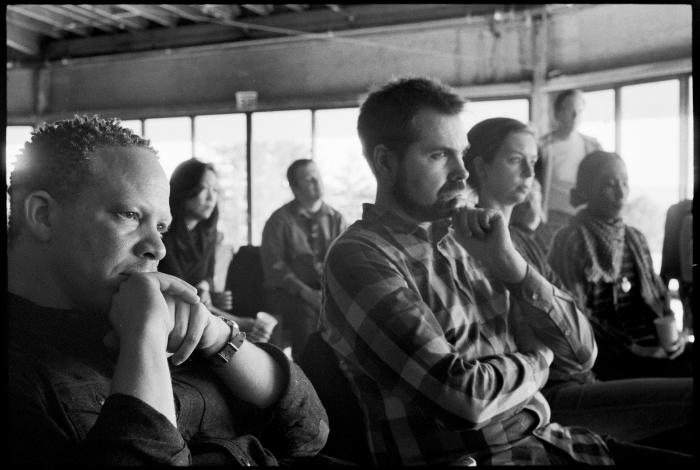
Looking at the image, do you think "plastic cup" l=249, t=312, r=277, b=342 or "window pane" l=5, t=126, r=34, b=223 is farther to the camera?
"plastic cup" l=249, t=312, r=277, b=342

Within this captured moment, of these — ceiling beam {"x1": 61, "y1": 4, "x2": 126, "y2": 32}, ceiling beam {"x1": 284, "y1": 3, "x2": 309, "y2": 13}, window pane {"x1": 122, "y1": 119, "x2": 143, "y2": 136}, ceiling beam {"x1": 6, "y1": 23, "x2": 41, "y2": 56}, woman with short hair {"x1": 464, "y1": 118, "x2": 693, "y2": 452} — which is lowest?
woman with short hair {"x1": 464, "y1": 118, "x2": 693, "y2": 452}

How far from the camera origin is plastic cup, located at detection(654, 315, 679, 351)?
1514 millimetres

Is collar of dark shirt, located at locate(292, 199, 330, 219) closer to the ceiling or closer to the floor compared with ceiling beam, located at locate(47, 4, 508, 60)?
closer to the floor

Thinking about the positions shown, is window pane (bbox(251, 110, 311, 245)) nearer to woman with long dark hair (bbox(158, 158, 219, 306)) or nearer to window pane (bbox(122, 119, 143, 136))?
woman with long dark hair (bbox(158, 158, 219, 306))

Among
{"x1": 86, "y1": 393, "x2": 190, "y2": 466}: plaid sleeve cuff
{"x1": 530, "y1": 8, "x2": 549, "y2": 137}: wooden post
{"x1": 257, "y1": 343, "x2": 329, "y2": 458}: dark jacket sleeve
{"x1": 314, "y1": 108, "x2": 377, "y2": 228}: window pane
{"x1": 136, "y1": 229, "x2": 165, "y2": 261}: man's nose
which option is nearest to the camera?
{"x1": 86, "y1": 393, "x2": 190, "y2": 466}: plaid sleeve cuff

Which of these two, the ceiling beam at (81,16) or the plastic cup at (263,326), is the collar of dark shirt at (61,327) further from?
the ceiling beam at (81,16)

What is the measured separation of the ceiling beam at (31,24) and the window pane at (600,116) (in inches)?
36.8

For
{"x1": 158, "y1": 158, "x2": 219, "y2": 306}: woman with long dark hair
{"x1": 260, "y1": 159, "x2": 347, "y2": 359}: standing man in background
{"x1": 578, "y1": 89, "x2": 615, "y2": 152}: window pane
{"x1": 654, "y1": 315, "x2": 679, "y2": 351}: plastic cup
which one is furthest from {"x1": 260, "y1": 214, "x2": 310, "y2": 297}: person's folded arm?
{"x1": 654, "y1": 315, "x2": 679, "y2": 351}: plastic cup

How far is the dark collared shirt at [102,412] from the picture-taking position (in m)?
0.81

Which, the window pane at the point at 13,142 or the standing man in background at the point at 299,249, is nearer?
the window pane at the point at 13,142

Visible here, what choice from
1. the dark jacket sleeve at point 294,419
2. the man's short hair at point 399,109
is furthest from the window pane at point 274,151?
the dark jacket sleeve at point 294,419

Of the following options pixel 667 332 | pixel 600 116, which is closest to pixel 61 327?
pixel 600 116

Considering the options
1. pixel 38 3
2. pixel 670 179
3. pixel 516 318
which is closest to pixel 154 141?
pixel 38 3

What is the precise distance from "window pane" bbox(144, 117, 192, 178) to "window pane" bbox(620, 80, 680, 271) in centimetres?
79
